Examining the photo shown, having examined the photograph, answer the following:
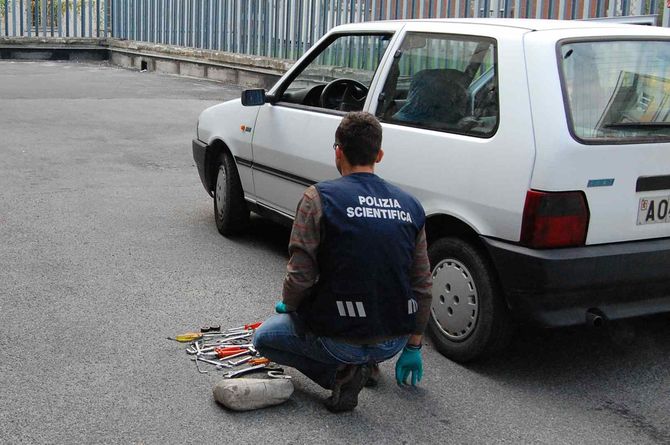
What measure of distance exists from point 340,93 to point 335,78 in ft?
Answer: 0.67

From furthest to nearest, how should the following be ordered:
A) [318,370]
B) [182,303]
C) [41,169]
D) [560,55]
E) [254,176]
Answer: [41,169] < [254,176] < [182,303] < [560,55] < [318,370]

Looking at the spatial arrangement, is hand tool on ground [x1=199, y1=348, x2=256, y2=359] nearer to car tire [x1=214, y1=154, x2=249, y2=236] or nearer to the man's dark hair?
the man's dark hair

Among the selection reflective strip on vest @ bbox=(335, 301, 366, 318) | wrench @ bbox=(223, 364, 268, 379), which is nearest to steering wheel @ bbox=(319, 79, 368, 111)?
wrench @ bbox=(223, 364, 268, 379)

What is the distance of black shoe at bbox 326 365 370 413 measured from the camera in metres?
4.34

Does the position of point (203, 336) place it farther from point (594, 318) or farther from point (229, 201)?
point (229, 201)

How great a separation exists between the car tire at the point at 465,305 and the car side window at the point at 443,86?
0.63m

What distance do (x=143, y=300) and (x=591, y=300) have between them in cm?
264

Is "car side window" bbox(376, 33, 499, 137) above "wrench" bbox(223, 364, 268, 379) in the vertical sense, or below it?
above

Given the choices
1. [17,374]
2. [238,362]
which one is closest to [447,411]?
[238,362]

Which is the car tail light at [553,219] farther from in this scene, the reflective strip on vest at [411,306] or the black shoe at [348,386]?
the black shoe at [348,386]

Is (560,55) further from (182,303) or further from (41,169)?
(41,169)

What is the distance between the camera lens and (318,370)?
14.7 ft

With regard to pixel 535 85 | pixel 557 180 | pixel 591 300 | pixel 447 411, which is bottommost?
pixel 447 411

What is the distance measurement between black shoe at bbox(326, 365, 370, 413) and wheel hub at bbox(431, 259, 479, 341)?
0.82 metres
